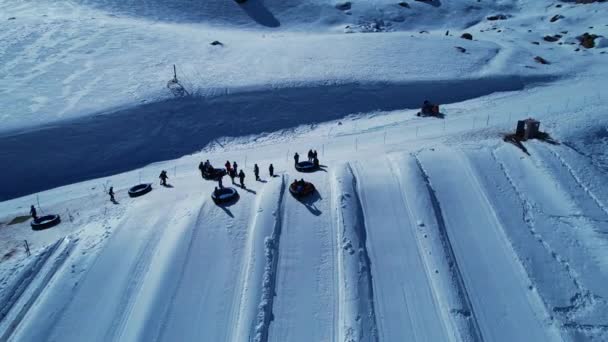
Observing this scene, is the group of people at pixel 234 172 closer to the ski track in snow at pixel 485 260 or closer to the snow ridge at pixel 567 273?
the ski track in snow at pixel 485 260

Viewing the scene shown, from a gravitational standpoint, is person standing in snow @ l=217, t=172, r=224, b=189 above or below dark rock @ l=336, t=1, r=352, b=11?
below

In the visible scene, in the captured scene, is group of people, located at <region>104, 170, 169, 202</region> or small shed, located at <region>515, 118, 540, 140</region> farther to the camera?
small shed, located at <region>515, 118, 540, 140</region>

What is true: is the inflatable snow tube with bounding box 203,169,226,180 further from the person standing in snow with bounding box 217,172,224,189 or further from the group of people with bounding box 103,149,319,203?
the person standing in snow with bounding box 217,172,224,189

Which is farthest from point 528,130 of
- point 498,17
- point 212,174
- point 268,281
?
point 498,17

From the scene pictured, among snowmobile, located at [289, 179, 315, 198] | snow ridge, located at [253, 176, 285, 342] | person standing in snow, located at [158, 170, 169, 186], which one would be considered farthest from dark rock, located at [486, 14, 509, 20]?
person standing in snow, located at [158, 170, 169, 186]

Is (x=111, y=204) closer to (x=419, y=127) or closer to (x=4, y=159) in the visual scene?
(x=4, y=159)

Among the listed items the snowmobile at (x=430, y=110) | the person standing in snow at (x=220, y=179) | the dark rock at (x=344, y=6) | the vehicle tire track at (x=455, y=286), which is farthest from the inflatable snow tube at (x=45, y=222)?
the dark rock at (x=344, y=6)
